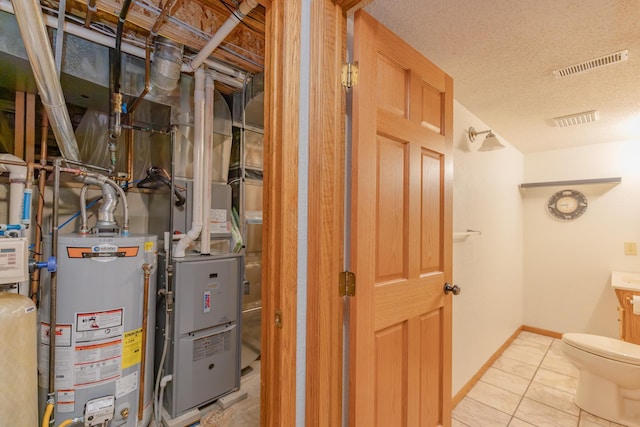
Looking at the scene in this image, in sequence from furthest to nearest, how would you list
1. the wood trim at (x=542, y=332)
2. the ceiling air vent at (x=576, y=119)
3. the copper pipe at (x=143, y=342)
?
the wood trim at (x=542, y=332) < the ceiling air vent at (x=576, y=119) < the copper pipe at (x=143, y=342)

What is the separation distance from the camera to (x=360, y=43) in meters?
1.10

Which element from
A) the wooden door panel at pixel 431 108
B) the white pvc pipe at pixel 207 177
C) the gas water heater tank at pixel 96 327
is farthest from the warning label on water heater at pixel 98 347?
the wooden door panel at pixel 431 108

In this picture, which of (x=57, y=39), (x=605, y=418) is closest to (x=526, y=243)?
(x=605, y=418)

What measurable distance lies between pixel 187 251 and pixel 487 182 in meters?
2.66

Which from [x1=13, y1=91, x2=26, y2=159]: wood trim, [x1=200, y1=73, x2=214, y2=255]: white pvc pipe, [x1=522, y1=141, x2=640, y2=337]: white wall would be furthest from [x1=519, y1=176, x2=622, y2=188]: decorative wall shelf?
[x1=13, y1=91, x2=26, y2=159]: wood trim

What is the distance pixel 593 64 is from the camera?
167cm

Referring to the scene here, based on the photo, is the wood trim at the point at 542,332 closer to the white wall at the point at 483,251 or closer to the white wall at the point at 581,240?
the white wall at the point at 581,240

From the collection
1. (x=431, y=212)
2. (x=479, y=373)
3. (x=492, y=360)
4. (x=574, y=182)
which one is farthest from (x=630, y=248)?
(x=431, y=212)

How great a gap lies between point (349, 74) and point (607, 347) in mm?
2579

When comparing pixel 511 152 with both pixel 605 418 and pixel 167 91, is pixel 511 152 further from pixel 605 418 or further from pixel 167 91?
pixel 167 91

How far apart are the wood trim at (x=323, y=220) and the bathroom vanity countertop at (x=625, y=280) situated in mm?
2915

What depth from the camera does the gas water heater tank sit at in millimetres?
1539

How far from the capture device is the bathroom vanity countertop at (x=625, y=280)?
2.48 meters

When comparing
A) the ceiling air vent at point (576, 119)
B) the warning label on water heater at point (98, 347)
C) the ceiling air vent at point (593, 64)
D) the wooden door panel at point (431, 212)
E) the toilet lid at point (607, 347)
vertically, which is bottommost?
the toilet lid at point (607, 347)
